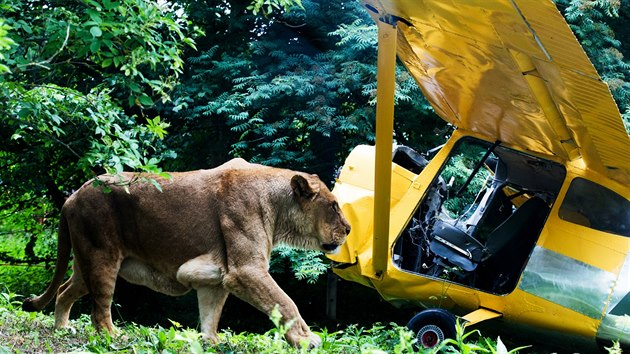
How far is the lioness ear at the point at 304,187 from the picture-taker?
5879 millimetres

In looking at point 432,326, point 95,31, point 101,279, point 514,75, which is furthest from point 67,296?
point 514,75

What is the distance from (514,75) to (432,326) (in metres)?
2.26

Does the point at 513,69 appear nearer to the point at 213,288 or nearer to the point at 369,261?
the point at 369,261

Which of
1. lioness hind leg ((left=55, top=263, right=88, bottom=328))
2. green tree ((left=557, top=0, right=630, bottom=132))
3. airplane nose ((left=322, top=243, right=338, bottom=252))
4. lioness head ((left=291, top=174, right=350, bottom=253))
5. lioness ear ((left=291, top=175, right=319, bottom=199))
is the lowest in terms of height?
lioness hind leg ((left=55, top=263, right=88, bottom=328))

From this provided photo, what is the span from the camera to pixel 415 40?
19.5ft

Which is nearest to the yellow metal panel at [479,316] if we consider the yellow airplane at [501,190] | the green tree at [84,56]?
the yellow airplane at [501,190]

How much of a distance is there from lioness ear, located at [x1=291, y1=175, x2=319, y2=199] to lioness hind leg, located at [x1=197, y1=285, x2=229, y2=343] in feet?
3.07

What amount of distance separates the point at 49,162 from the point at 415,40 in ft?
27.7

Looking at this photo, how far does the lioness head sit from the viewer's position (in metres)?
5.98

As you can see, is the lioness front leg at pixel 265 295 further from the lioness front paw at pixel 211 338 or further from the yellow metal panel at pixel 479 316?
the yellow metal panel at pixel 479 316

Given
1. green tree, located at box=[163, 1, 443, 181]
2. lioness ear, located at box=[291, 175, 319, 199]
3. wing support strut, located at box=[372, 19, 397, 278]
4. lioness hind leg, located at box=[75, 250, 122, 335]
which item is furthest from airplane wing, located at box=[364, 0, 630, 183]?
green tree, located at box=[163, 1, 443, 181]

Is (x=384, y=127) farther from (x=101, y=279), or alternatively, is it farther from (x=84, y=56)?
(x=101, y=279)

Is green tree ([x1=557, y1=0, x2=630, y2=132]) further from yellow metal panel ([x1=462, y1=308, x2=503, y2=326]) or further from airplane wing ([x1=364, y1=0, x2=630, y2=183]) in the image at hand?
yellow metal panel ([x1=462, y1=308, x2=503, y2=326])

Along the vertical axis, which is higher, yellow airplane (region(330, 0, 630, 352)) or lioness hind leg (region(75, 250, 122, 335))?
yellow airplane (region(330, 0, 630, 352))
